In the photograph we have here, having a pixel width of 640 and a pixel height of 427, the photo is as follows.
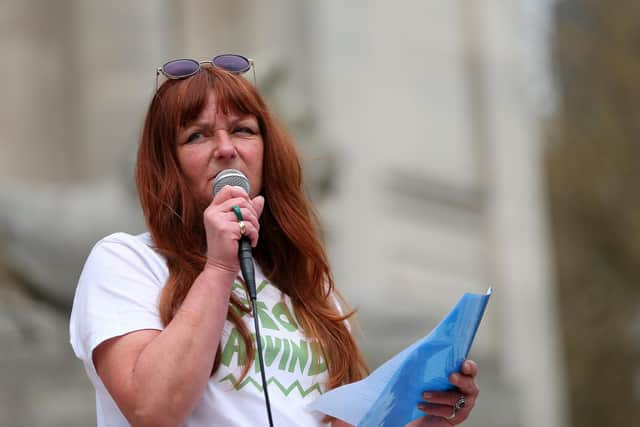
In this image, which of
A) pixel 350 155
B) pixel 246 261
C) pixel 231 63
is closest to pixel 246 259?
pixel 246 261

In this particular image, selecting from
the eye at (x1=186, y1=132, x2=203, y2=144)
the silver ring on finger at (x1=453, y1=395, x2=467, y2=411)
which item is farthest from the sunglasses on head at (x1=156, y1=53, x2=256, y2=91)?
the silver ring on finger at (x1=453, y1=395, x2=467, y2=411)

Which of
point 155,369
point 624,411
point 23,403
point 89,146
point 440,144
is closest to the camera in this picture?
point 155,369

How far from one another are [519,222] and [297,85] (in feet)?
13.5

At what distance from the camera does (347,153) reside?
31.8ft

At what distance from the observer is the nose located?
2588mm

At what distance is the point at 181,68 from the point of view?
2699 millimetres

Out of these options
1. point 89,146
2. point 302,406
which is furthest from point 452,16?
point 302,406

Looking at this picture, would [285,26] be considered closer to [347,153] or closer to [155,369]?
[347,153]

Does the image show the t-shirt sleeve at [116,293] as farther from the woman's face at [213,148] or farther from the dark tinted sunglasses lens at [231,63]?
the dark tinted sunglasses lens at [231,63]

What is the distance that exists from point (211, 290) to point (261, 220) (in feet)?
1.60

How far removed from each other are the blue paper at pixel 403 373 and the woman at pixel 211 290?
76 mm

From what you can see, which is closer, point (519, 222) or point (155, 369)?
point (155, 369)

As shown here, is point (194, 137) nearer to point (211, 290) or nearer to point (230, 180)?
point (230, 180)

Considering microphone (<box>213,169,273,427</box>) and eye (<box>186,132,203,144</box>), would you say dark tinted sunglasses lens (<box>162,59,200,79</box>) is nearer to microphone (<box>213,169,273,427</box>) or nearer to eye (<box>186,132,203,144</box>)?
eye (<box>186,132,203,144</box>)
